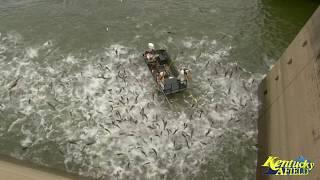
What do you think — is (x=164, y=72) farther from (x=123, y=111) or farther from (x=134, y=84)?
(x=123, y=111)

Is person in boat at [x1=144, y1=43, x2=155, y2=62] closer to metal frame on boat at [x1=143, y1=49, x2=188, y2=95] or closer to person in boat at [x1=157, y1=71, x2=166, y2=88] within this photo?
metal frame on boat at [x1=143, y1=49, x2=188, y2=95]

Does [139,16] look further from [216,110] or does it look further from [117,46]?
[216,110]

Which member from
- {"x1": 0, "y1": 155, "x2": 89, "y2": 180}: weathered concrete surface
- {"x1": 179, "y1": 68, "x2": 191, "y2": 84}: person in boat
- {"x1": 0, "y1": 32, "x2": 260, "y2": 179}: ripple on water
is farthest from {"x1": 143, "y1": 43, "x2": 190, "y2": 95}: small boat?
{"x1": 0, "y1": 155, "x2": 89, "y2": 180}: weathered concrete surface

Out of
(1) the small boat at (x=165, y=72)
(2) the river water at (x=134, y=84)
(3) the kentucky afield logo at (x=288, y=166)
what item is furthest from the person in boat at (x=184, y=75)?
(3) the kentucky afield logo at (x=288, y=166)

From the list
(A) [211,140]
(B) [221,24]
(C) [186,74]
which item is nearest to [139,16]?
(B) [221,24]

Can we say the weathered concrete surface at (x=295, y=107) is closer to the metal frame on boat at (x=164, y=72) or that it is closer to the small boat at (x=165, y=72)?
the small boat at (x=165, y=72)

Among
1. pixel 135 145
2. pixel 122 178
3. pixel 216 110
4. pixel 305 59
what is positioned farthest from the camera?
pixel 216 110
